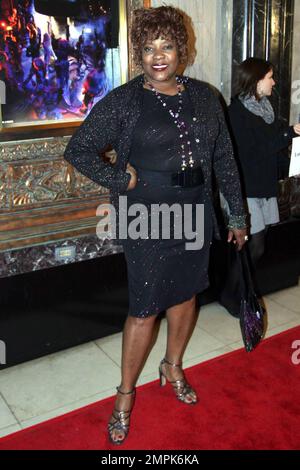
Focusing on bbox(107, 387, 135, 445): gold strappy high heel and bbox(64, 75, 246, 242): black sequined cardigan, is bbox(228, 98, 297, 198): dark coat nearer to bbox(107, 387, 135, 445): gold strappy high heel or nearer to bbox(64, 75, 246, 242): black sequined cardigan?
bbox(64, 75, 246, 242): black sequined cardigan

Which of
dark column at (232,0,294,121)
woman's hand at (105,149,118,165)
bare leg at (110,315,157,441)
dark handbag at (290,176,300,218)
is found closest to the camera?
bare leg at (110,315,157,441)

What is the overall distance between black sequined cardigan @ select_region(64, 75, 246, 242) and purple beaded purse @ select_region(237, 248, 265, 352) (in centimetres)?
47

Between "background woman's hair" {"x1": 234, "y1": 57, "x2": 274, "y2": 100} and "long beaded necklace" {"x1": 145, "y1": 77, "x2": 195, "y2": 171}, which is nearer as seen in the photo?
"long beaded necklace" {"x1": 145, "y1": 77, "x2": 195, "y2": 171}

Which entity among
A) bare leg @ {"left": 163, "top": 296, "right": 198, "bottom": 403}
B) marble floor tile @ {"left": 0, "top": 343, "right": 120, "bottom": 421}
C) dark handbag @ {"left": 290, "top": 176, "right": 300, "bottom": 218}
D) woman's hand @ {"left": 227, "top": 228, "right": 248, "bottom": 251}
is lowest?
marble floor tile @ {"left": 0, "top": 343, "right": 120, "bottom": 421}

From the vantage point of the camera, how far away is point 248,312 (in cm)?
245

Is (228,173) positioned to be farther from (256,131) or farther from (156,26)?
(256,131)

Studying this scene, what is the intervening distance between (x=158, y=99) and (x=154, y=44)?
0.66ft

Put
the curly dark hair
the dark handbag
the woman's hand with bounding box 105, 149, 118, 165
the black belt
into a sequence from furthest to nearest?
the dark handbag, the woman's hand with bounding box 105, 149, 118, 165, the black belt, the curly dark hair

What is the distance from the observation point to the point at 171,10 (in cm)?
202

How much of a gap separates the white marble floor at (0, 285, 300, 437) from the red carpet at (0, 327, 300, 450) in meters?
0.10

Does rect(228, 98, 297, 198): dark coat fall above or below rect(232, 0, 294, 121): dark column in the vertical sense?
below

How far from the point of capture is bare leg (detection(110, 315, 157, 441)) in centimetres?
220

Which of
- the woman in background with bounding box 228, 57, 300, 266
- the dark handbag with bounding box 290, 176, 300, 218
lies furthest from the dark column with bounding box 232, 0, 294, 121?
the dark handbag with bounding box 290, 176, 300, 218
